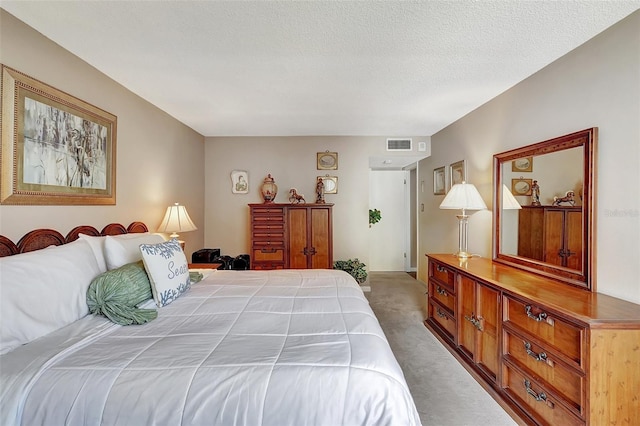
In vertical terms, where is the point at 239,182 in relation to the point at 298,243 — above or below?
above

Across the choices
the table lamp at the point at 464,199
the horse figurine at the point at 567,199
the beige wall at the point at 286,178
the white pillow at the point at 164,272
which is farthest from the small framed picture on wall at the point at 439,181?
the white pillow at the point at 164,272

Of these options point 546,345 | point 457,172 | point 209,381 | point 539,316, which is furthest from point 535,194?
point 209,381

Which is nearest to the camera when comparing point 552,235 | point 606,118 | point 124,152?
point 606,118

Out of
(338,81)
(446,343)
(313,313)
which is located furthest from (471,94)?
(313,313)

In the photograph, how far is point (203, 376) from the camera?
36.6 inches

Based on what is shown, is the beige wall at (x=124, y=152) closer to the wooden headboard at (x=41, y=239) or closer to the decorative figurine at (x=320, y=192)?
the wooden headboard at (x=41, y=239)

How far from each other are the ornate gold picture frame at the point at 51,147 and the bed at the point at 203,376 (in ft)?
2.33

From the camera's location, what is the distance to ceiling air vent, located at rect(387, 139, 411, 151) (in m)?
4.25

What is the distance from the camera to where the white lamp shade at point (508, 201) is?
2.42 m

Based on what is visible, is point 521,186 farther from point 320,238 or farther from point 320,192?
point 320,192

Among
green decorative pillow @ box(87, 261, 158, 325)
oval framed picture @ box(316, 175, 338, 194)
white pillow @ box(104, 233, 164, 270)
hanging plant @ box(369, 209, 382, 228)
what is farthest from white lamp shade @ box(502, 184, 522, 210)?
white pillow @ box(104, 233, 164, 270)

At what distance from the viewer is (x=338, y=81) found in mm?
2367

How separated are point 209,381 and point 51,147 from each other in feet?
6.31

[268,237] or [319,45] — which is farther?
[268,237]
